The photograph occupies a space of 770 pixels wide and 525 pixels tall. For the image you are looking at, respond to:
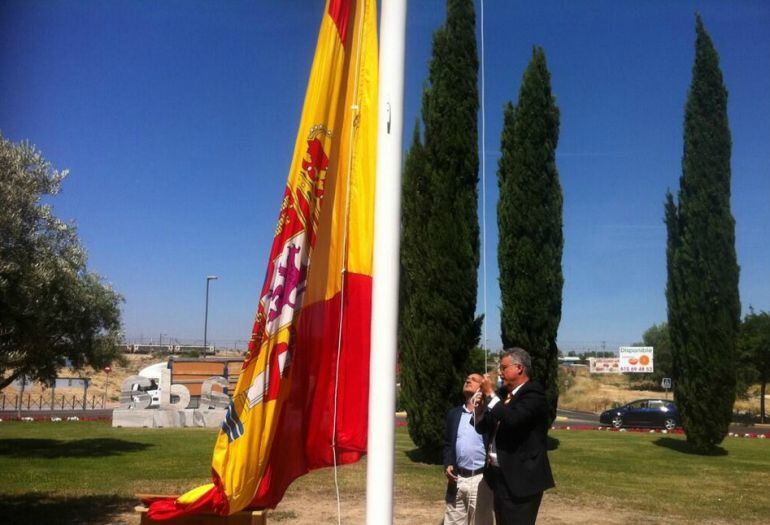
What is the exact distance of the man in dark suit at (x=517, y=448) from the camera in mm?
4082

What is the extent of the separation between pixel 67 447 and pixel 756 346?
34.0 meters

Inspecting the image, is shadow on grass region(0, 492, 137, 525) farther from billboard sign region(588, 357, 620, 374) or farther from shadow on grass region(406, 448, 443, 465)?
billboard sign region(588, 357, 620, 374)

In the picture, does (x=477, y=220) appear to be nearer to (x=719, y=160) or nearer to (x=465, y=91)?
(x=465, y=91)

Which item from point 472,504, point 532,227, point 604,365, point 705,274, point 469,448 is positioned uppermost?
point 532,227

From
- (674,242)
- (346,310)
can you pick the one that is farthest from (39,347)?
(674,242)

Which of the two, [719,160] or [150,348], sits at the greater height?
[719,160]

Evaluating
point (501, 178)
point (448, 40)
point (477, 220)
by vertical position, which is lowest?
point (477, 220)

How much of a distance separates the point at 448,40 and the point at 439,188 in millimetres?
3386

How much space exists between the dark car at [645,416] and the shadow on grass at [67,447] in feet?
72.4

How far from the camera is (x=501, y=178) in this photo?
17.0 meters

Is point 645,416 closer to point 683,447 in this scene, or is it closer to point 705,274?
point 683,447

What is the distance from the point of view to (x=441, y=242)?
48.5 ft

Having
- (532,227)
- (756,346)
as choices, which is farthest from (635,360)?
(532,227)

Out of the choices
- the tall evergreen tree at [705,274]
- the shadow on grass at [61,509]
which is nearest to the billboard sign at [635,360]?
the tall evergreen tree at [705,274]
